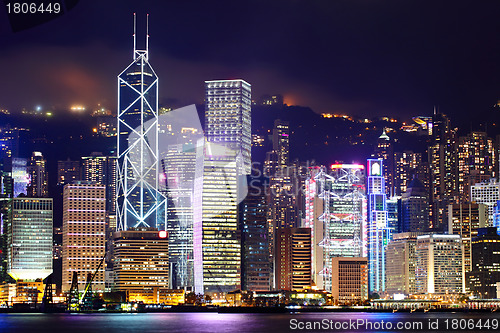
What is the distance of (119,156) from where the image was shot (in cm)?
13688

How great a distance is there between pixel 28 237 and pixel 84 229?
694 centimetres

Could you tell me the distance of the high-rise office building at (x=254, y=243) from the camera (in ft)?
433

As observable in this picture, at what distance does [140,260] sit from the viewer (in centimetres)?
12825

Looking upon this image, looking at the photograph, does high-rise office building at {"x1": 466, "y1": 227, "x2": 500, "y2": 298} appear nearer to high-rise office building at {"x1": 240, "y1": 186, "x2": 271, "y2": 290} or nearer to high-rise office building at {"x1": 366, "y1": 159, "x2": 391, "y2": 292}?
high-rise office building at {"x1": 366, "y1": 159, "x2": 391, "y2": 292}

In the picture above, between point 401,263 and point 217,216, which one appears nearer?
point 217,216

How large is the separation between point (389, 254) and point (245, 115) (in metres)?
26.2

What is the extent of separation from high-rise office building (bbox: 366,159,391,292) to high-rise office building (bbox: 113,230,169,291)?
104 feet

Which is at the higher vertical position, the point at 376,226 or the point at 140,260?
the point at 376,226

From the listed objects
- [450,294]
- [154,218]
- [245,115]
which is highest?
[245,115]

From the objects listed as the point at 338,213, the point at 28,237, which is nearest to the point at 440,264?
the point at 338,213

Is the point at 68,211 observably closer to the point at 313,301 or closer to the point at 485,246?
the point at 313,301

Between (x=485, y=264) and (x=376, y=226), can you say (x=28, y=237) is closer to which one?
(x=376, y=226)

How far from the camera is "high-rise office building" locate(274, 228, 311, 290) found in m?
132

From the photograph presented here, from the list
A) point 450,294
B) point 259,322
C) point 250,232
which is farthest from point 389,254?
point 259,322
